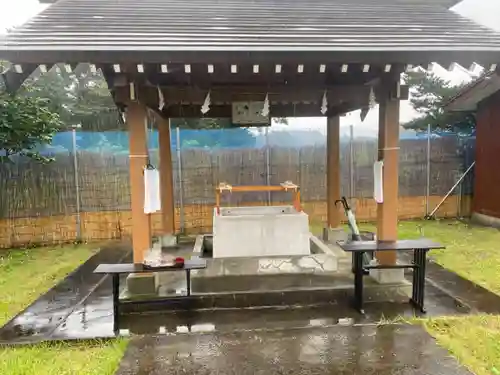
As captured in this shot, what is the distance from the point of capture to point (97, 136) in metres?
8.75

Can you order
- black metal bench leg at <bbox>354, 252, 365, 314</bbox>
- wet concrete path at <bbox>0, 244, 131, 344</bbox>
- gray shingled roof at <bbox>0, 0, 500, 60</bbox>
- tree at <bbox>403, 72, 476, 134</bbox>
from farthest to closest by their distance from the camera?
tree at <bbox>403, 72, 476, 134</bbox> → black metal bench leg at <bbox>354, 252, 365, 314</bbox> → gray shingled roof at <bbox>0, 0, 500, 60</bbox> → wet concrete path at <bbox>0, 244, 131, 344</bbox>

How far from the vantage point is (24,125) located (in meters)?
7.31

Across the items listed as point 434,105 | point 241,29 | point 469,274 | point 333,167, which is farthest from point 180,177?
point 434,105

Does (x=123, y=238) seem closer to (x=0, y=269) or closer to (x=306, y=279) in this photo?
(x=0, y=269)

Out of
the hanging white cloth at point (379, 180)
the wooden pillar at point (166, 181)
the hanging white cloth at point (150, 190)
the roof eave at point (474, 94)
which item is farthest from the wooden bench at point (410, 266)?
the roof eave at point (474, 94)

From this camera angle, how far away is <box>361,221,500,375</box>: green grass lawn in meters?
3.42

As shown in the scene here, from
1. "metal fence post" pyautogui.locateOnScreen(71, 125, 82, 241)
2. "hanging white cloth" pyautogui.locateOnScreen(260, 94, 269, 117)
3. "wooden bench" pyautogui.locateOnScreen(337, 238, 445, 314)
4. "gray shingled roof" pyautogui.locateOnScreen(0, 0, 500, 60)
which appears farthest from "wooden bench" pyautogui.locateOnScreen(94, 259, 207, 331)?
"metal fence post" pyautogui.locateOnScreen(71, 125, 82, 241)

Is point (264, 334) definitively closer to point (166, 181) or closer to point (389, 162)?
point (389, 162)

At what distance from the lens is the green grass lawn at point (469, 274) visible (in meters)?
3.42

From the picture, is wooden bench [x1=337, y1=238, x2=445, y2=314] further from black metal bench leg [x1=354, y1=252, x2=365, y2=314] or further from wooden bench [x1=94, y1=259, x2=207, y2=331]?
wooden bench [x1=94, y1=259, x2=207, y2=331]

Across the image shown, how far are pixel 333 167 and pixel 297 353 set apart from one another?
4.63 m

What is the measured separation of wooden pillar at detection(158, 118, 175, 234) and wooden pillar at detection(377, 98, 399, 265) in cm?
409

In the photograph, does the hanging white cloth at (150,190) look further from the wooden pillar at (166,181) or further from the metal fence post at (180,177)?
the metal fence post at (180,177)

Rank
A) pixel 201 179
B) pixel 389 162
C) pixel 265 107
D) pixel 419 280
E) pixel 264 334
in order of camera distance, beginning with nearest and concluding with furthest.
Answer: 1. pixel 264 334
2. pixel 419 280
3. pixel 389 162
4. pixel 265 107
5. pixel 201 179
